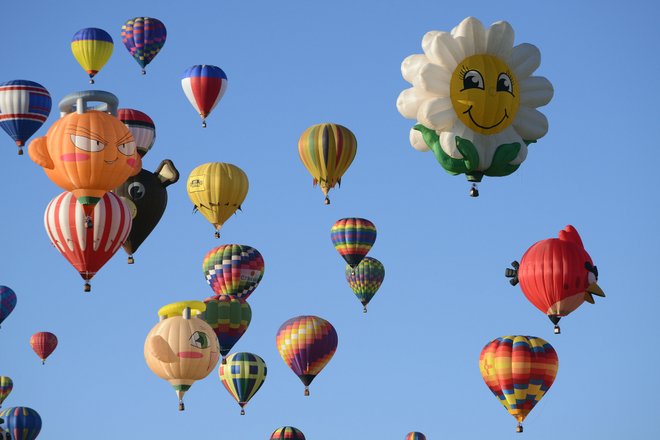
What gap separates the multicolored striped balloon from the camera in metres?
55.0

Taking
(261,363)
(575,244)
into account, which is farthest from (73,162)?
(261,363)

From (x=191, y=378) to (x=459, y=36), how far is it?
12.4 meters

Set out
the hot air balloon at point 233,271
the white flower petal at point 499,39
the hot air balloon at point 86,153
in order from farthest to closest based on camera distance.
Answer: the hot air balloon at point 233,271
the hot air balloon at point 86,153
the white flower petal at point 499,39

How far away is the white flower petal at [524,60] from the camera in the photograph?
35156 mm

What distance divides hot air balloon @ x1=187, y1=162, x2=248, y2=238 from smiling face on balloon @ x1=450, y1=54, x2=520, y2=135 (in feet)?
49.8

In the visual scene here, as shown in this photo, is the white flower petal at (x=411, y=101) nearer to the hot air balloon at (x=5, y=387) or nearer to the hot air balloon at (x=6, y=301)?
the hot air balloon at (x=6, y=301)

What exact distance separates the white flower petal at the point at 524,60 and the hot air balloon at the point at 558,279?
7737 mm

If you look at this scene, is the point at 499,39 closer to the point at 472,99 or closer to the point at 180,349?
the point at 472,99

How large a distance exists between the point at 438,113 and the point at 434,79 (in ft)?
2.17

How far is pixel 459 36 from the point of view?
34562mm

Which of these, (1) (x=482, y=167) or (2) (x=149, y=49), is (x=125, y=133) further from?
(2) (x=149, y=49)

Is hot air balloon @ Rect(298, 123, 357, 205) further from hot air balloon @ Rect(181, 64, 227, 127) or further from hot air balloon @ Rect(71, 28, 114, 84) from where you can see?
hot air balloon @ Rect(71, 28, 114, 84)

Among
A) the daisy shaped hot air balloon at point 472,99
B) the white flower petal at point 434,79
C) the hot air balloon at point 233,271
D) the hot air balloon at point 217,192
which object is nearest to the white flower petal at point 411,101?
the daisy shaped hot air balloon at point 472,99

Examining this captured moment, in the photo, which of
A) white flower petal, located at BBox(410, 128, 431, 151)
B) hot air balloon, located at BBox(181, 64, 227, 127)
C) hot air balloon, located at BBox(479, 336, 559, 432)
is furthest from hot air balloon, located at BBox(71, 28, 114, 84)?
white flower petal, located at BBox(410, 128, 431, 151)
